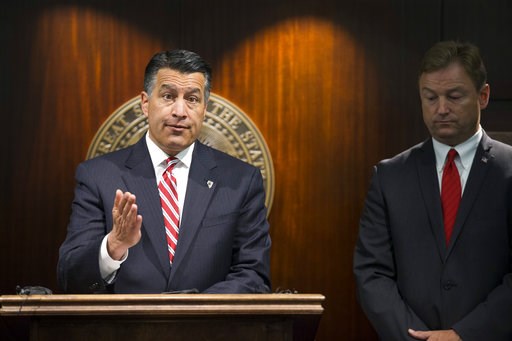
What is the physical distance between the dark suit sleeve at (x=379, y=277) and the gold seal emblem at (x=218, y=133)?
1356mm

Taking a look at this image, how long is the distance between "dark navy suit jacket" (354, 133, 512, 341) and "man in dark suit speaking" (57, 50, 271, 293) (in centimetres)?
48

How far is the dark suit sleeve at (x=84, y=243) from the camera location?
9.21ft

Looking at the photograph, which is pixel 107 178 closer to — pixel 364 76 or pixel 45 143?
pixel 45 143

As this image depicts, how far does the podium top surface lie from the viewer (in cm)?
223

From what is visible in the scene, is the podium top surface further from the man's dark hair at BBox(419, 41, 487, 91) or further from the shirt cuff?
the man's dark hair at BBox(419, 41, 487, 91)

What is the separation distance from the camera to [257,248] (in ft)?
10.4

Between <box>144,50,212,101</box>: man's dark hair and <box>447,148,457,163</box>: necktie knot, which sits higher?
<box>144,50,212,101</box>: man's dark hair

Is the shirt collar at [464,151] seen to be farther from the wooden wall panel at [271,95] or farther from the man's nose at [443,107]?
the wooden wall panel at [271,95]

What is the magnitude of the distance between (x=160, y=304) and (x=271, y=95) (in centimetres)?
269

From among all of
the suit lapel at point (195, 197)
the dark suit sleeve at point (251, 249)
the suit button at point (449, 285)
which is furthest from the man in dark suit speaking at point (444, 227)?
the suit lapel at point (195, 197)

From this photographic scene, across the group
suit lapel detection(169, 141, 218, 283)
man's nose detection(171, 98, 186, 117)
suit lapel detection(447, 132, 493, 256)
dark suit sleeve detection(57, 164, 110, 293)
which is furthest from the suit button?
dark suit sleeve detection(57, 164, 110, 293)

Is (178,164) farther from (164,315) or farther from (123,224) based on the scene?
(164,315)

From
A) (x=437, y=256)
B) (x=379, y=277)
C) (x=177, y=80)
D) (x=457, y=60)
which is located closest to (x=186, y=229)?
(x=177, y=80)

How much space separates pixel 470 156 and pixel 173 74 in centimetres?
123
